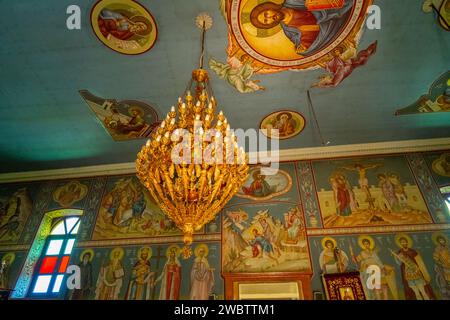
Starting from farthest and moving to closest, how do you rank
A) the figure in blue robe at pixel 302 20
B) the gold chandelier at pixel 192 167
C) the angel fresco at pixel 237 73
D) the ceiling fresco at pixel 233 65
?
the angel fresco at pixel 237 73 → the ceiling fresco at pixel 233 65 → the figure in blue robe at pixel 302 20 → the gold chandelier at pixel 192 167

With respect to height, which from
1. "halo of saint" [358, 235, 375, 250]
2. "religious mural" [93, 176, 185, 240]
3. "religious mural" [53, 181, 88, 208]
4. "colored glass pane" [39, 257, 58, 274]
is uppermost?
"religious mural" [53, 181, 88, 208]

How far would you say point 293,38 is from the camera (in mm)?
5293

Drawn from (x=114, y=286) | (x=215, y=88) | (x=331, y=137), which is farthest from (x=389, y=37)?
(x=114, y=286)

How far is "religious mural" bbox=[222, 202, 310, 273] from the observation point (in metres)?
6.42

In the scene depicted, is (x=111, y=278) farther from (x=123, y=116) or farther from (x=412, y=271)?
(x=412, y=271)

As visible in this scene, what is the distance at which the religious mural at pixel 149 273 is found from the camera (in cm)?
633

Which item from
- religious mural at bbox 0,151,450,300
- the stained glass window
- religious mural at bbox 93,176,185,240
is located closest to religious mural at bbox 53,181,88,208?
religious mural at bbox 0,151,450,300

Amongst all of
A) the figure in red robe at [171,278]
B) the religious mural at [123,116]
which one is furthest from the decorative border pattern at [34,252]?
the figure in red robe at [171,278]

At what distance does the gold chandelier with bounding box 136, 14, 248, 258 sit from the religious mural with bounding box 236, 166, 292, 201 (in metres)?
3.36

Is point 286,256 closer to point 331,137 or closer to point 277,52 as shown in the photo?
point 331,137

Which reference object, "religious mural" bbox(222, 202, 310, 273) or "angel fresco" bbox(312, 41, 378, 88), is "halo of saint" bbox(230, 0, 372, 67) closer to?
"angel fresco" bbox(312, 41, 378, 88)

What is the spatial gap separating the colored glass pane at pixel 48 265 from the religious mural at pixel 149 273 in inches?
41.9

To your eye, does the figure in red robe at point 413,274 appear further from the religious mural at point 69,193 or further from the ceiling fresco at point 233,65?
the religious mural at point 69,193

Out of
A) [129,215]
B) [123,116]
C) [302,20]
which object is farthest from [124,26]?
[129,215]
